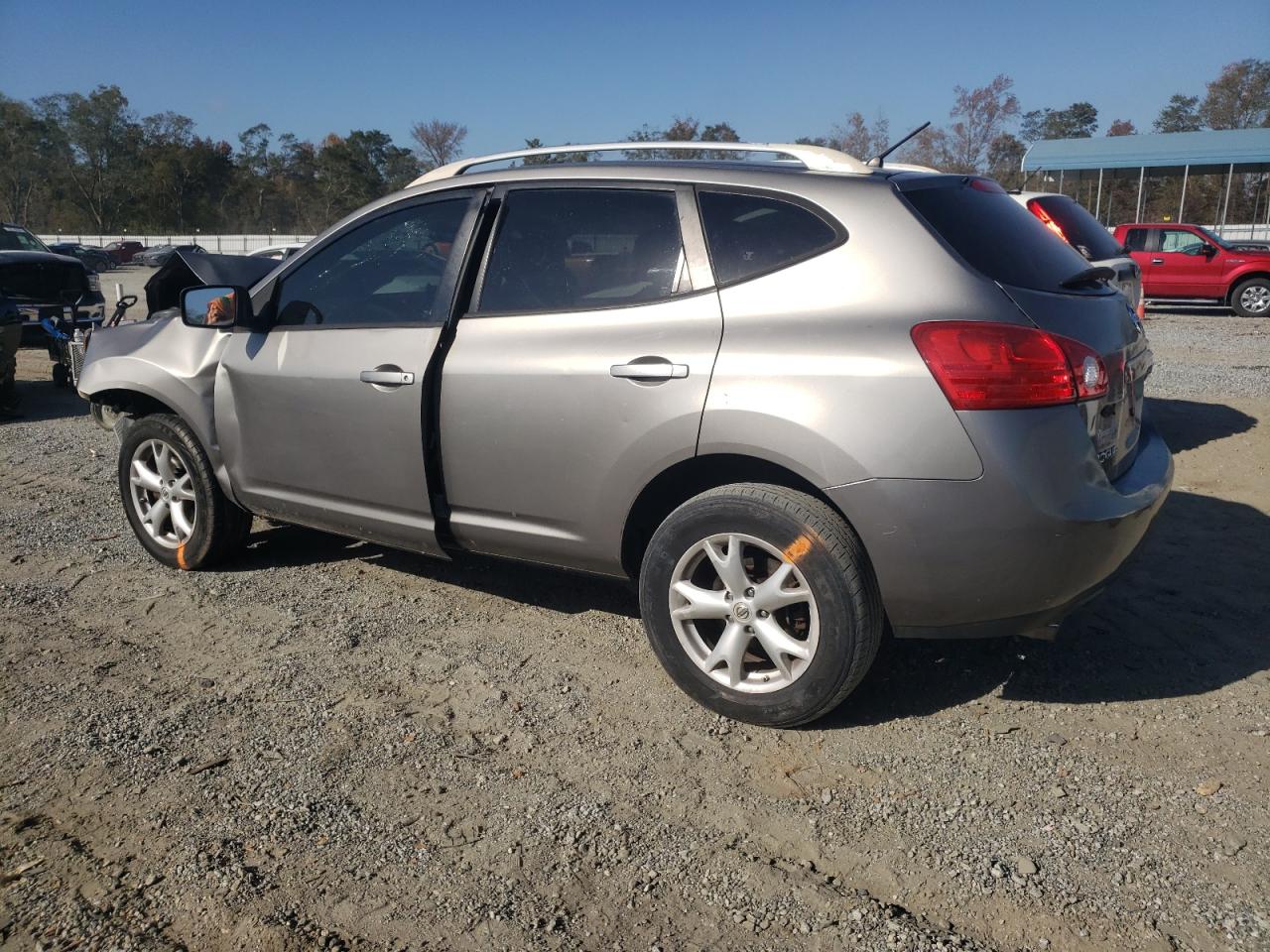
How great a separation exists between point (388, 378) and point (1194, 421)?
660 cm

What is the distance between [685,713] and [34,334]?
10.9 m

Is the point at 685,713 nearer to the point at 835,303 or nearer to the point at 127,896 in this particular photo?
the point at 835,303

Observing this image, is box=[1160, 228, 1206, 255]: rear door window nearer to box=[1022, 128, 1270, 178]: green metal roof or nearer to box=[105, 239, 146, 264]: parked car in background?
box=[1022, 128, 1270, 178]: green metal roof

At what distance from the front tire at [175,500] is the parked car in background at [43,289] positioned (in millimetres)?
7681

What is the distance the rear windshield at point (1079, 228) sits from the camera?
26.6 feet

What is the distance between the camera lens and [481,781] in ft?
9.91

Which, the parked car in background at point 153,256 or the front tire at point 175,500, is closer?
the front tire at point 175,500

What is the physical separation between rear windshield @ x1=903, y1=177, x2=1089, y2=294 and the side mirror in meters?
2.82

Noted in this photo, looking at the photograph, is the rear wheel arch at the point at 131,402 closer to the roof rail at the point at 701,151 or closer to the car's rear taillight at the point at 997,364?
the roof rail at the point at 701,151

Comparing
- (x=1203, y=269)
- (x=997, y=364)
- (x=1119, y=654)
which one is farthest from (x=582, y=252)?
(x=1203, y=269)

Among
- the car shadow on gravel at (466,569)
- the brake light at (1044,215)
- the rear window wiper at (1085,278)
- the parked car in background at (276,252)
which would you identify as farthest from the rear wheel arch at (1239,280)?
the car shadow on gravel at (466,569)

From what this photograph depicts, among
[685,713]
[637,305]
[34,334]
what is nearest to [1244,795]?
[685,713]

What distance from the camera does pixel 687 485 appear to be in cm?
350

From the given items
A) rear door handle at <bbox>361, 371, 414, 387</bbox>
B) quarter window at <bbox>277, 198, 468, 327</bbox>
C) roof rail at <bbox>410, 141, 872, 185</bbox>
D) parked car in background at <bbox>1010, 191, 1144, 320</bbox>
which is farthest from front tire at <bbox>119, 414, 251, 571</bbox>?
parked car in background at <bbox>1010, 191, 1144, 320</bbox>
